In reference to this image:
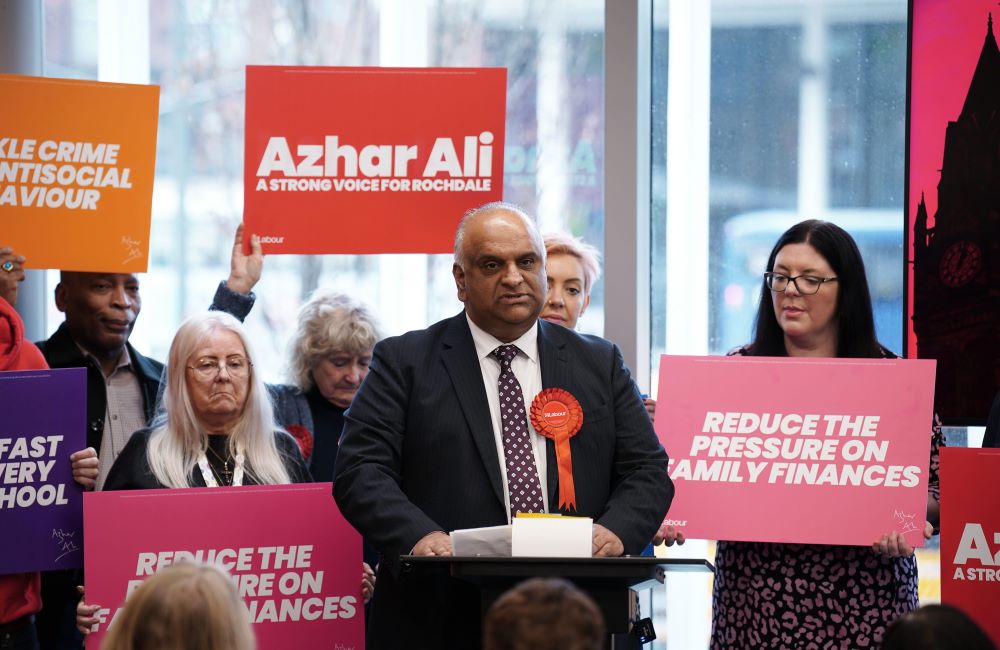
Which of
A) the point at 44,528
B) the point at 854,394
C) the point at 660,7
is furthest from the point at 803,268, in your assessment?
the point at 44,528

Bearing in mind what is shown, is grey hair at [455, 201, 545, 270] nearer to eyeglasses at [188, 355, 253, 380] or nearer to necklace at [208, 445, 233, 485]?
eyeglasses at [188, 355, 253, 380]

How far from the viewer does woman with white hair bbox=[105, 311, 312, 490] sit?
396 cm

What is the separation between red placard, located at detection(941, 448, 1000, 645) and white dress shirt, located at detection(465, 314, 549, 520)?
134cm

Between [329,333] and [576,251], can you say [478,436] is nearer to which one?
[576,251]

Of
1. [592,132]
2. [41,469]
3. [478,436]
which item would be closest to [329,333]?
[41,469]

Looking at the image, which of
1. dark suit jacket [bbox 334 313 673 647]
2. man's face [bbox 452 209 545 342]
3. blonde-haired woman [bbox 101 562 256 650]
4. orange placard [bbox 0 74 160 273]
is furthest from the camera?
orange placard [bbox 0 74 160 273]

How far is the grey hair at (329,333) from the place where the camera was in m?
4.68

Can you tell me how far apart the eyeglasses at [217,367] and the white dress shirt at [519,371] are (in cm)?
100

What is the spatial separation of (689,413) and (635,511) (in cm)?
93

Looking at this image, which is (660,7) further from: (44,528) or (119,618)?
(119,618)

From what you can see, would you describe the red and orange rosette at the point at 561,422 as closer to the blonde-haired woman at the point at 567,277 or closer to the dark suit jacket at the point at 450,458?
the dark suit jacket at the point at 450,458
